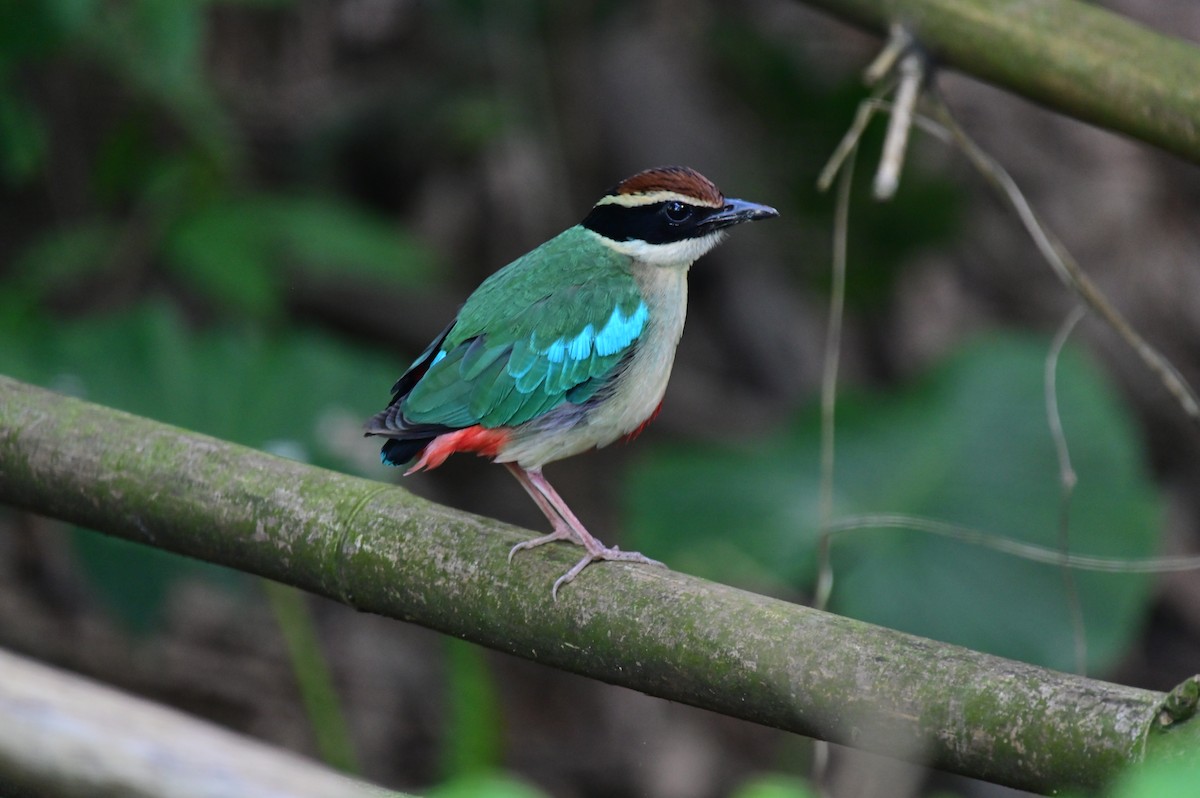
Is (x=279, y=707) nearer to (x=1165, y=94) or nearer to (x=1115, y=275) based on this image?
(x=1165, y=94)

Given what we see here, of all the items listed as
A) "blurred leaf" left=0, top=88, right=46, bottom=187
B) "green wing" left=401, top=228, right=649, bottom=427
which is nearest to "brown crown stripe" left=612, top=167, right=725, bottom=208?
"green wing" left=401, top=228, right=649, bottom=427

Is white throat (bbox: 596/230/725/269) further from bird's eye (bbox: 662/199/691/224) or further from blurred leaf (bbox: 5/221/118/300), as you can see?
blurred leaf (bbox: 5/221/118/300)

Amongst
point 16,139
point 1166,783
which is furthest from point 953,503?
point 1166,783

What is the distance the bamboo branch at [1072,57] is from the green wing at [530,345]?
1.01m

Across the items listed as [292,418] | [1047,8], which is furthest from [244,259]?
[1047,8]

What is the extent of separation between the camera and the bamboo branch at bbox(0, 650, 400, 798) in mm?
1059

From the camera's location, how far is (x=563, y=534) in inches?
120

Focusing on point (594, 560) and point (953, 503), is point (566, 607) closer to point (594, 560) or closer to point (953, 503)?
point (594, 560)

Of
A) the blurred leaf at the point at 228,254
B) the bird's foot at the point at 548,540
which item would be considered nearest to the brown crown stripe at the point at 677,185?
the bird's foot at the point at 548,540

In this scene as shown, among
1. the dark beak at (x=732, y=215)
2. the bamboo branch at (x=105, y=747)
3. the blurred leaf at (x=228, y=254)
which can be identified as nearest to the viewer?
the bamboo branch at (x=105, y=747)

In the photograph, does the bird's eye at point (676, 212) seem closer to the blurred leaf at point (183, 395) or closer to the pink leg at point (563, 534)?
the pink leg at point (563, 534)

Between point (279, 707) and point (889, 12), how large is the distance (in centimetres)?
422

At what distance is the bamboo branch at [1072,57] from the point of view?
3299 millimetres

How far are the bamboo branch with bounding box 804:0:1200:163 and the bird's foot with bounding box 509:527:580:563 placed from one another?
1553mm
